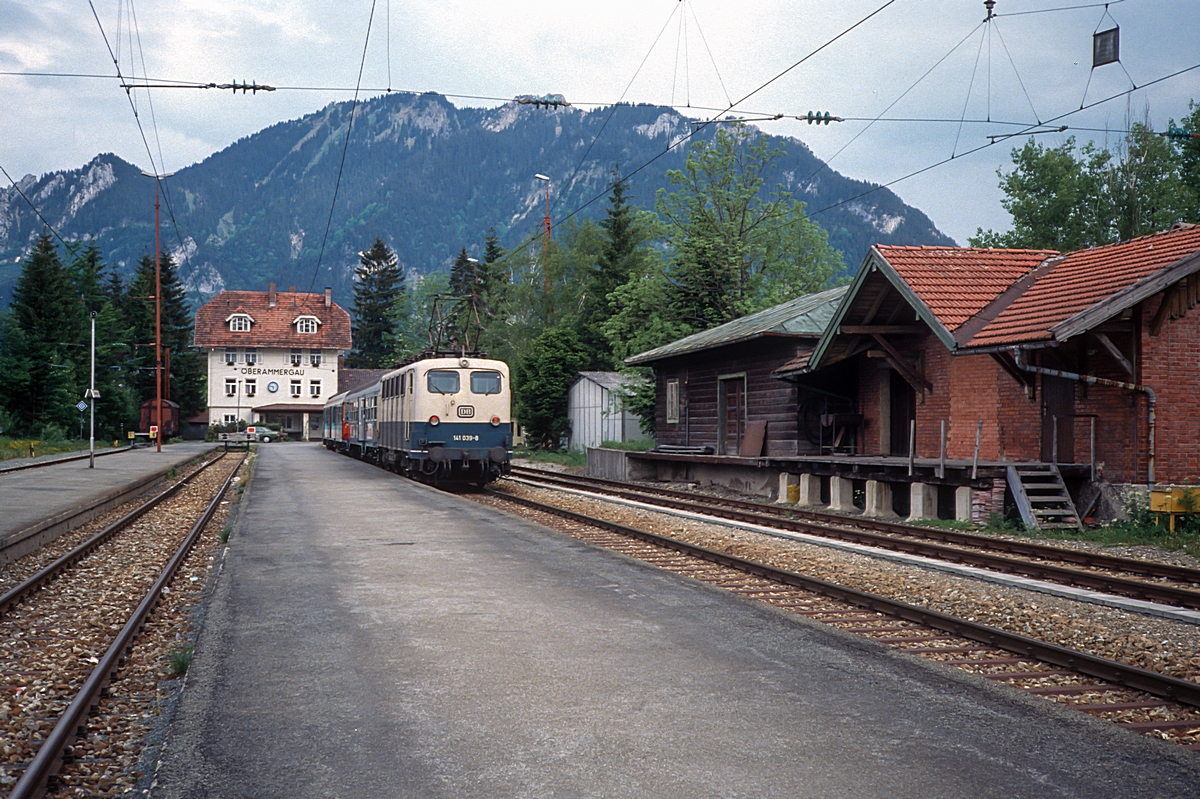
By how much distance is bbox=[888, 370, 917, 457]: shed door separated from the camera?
2131 cm

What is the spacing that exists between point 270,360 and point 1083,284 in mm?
80283

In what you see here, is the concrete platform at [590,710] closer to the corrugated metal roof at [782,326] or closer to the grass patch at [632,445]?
the corrugated metal roof at [782,326]

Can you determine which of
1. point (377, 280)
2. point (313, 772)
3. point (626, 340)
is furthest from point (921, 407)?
point (377, 280)

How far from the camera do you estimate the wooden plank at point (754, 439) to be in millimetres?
25078

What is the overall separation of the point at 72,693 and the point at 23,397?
58695 millimetres

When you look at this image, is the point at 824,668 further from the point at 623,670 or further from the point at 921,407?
the point at 921,407

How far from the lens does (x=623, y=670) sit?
6852mm

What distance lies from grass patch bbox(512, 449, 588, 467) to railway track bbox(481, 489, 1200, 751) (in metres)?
28.6

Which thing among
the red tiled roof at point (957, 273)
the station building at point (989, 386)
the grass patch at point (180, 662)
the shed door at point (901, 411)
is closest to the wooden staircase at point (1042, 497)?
the station building at point (989, 386)

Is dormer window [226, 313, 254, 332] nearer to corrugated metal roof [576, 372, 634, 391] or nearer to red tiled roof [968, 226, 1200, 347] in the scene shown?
corrugated metal roof [576, 372, 634, 391]

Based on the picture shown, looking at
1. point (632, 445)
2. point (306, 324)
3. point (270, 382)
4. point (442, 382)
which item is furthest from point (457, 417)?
point (306, 324)

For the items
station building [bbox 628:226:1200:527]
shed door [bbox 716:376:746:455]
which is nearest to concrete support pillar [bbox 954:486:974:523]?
station building [bbox 628:226:1200:527]

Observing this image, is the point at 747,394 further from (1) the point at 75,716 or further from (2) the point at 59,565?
(1) the point at 75,716

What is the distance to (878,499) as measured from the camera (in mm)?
19406
